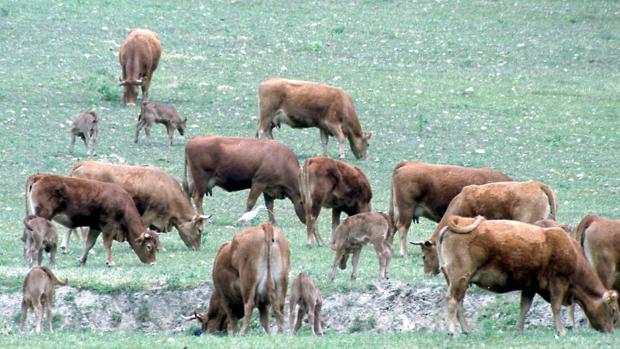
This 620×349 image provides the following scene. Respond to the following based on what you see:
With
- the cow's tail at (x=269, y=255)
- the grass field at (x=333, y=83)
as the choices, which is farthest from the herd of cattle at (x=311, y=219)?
the grass field at (x=333, y=83)

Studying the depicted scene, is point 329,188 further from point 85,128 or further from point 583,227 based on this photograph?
point 85,128

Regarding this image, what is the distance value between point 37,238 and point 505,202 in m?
6.17

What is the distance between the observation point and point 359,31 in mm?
43312

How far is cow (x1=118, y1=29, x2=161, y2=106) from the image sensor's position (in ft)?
115

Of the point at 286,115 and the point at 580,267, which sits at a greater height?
the point at 580,267

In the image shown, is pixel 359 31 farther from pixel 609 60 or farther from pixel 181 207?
pixel 181 207

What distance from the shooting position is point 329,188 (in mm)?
23250

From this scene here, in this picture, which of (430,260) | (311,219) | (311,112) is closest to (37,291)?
(430,260)

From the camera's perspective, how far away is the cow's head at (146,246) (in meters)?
21.2

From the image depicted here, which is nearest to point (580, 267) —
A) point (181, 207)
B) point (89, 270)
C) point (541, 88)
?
point (89, 270)

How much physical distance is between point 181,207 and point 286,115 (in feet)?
26.5

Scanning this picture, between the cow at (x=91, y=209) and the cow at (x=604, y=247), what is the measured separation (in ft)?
20.9

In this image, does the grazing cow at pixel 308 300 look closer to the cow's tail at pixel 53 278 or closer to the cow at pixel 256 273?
the cow at pixel 256 273

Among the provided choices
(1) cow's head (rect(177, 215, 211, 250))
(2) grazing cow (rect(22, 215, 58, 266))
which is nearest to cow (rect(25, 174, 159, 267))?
(2) grazing cow (rect(22, 215, 58, 266))
